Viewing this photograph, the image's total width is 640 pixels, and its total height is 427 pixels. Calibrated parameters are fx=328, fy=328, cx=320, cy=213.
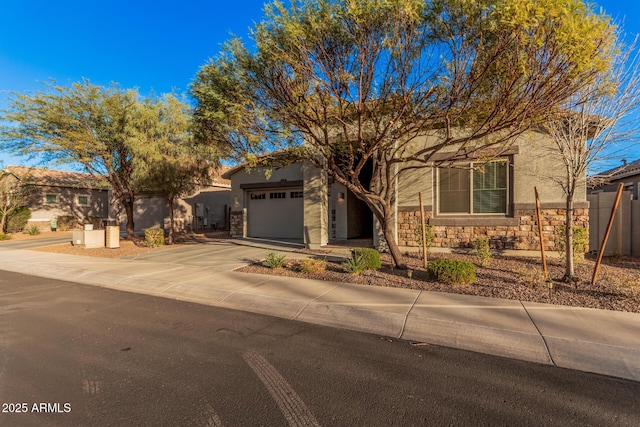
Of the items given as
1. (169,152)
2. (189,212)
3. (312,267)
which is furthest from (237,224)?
(312,267)

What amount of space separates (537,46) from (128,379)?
25.0ft

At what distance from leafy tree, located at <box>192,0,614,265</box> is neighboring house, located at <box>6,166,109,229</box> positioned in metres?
20.2

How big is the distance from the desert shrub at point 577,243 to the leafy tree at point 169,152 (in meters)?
12.5

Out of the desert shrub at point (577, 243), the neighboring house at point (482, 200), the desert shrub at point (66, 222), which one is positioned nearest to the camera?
the desert shrub at point (577, 243)

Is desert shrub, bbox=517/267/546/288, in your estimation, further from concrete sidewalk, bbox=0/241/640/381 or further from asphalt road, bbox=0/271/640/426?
asphalt road, bbox=0/271/640/426

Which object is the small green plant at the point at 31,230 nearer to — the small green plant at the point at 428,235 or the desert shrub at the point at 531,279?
the small green plant at the point at 428,235

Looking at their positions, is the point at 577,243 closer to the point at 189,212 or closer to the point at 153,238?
the point at 153,238

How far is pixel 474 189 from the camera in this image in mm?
10781

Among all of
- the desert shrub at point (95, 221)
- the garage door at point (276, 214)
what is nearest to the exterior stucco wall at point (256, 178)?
the garage door at point (276, 214)

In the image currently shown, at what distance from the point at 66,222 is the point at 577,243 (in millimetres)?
31157

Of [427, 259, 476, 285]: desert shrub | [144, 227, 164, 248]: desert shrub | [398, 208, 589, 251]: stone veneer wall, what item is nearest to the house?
[144, 227, 164, 248]: desert shrub

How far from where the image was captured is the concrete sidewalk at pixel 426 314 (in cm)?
405

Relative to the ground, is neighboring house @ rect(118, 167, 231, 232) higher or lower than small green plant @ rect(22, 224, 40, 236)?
higher

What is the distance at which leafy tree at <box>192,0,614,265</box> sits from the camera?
550cm
